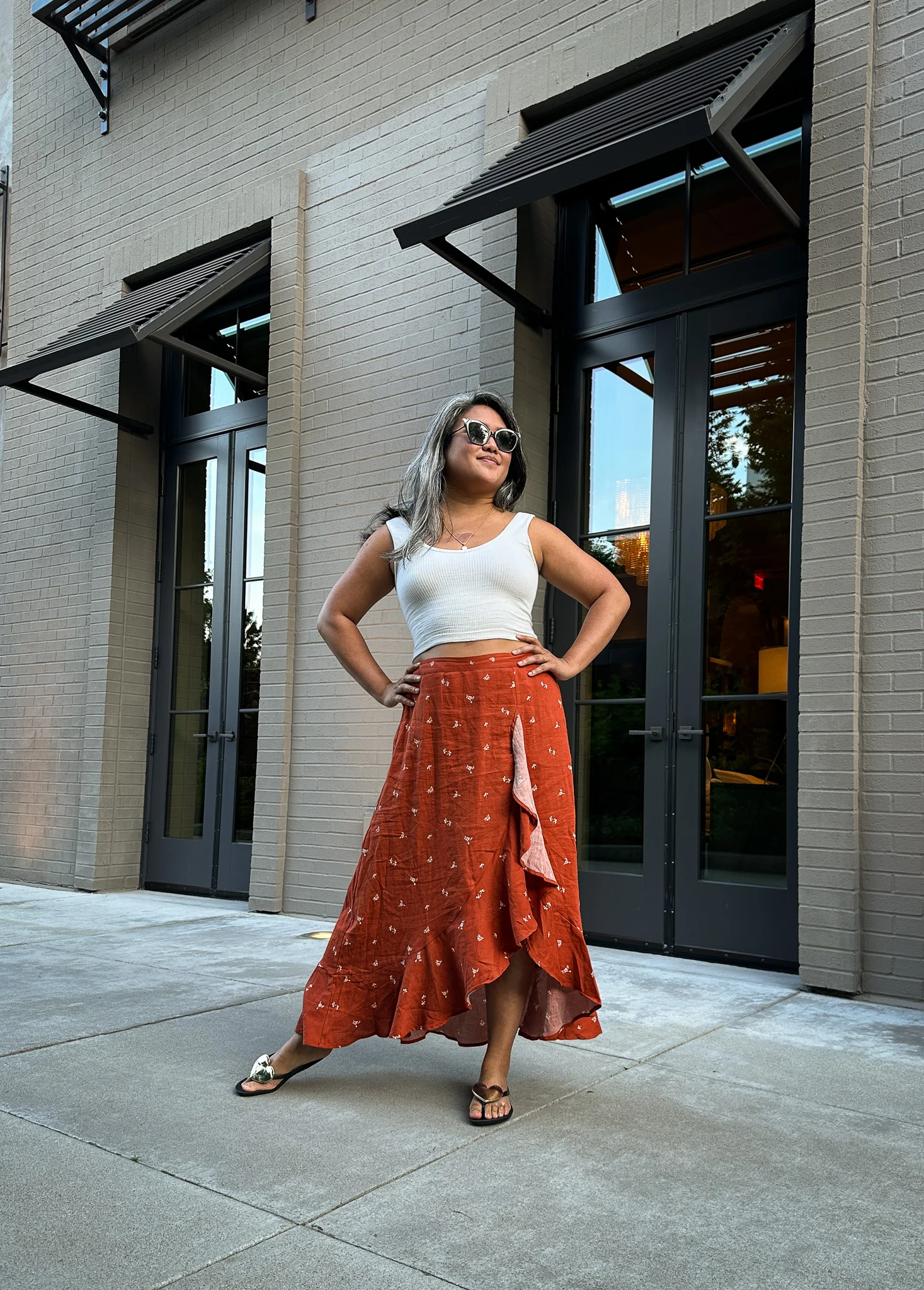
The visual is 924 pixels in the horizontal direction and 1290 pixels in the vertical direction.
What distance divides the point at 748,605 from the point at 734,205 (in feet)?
6.00

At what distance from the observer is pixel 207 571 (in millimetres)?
7199

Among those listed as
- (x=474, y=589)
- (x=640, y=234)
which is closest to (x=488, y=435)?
(x=474, y=589)

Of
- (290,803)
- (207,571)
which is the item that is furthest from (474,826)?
(207,571)

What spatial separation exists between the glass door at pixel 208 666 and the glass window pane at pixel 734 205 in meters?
3.00

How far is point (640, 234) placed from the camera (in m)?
5.33

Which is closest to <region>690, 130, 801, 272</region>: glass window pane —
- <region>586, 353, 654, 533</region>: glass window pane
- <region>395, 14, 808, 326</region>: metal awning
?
<region>395, 14, 808, 326</region>: metal awning

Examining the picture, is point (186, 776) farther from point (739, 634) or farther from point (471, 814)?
point (471, 814)

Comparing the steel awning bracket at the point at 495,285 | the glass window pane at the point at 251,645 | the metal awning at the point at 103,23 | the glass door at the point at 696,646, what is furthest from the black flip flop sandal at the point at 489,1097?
the metal awning at the point at 103,23

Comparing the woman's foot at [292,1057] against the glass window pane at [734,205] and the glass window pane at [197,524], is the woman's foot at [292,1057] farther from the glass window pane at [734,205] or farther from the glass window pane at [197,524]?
the glass window pane at [197,524]

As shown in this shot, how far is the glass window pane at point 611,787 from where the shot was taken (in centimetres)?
496

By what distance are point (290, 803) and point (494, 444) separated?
383 centimetres

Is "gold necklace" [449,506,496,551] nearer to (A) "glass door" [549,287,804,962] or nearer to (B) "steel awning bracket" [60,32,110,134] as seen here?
(A) "glass door" [549,287,804,962]

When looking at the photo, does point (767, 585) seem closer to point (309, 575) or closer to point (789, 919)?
point (789, 919)

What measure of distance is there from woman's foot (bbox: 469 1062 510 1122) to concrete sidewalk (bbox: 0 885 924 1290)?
0.17 feet
